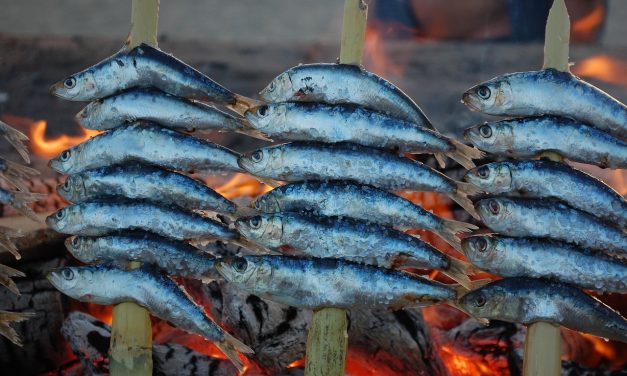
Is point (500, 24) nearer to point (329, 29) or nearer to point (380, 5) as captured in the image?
point (380, 5)

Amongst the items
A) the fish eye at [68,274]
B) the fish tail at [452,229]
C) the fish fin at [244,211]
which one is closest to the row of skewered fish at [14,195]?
the fish eye at [68,274]

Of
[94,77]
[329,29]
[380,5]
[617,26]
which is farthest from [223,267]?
[617,26]

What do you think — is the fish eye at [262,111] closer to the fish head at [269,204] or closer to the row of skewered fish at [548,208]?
the fish head at [269,204]

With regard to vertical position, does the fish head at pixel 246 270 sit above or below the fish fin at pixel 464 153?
below

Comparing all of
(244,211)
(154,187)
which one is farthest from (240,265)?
(154,187)

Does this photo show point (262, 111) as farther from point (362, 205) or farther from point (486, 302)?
point (486, 302)

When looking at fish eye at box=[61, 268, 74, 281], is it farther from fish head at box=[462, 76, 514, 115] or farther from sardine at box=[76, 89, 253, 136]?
fish head at box=[462, 76, 514, 115]

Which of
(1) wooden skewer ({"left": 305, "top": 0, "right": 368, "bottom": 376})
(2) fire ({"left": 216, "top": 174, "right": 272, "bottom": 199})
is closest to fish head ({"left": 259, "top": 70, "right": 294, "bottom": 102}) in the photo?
(1) wooden skewer ({"left": 305, "top": 0, "right": 368, "bottom": 376})
